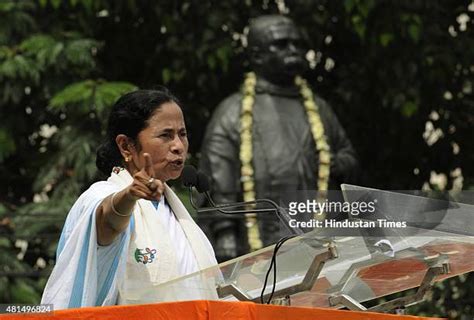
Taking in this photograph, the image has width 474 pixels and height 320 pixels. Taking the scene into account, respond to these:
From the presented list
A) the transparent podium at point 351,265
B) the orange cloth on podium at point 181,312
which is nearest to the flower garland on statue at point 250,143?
the transparent podium at point 351,265

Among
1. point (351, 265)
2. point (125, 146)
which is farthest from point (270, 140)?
point (351, 265)

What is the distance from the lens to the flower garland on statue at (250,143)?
371 inches

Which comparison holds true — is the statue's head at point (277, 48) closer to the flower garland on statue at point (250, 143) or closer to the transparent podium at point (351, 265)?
the flower garland on statue at point (250, 143)

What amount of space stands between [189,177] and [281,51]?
17.0ft

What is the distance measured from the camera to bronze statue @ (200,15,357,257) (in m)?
9.44

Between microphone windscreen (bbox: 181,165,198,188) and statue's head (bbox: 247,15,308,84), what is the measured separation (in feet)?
16.7

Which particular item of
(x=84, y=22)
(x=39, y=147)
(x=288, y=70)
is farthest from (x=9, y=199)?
(x=288, y=70)

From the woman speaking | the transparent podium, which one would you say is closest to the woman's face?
the woman speaking

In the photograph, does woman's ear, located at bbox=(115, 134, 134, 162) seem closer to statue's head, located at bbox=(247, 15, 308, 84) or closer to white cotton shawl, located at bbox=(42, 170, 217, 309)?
white cotton shawl, located at bbox=(42, 170, 217, 309)

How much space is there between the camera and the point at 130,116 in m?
4.51

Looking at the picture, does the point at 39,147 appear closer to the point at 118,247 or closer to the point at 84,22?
the point at 84,22

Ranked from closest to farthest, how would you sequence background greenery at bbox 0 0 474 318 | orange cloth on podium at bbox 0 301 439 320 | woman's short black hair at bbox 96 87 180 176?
orange cloth on podium at bbox 0 301 439 320 < woman's short black hair at bbox 96 87 180 176 < background greenery at bbox 0 0 474 318

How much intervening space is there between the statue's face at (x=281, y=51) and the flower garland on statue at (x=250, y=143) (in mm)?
170

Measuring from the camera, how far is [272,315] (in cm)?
376
